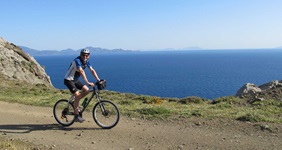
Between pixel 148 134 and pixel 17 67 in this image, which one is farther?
pixel 17 67

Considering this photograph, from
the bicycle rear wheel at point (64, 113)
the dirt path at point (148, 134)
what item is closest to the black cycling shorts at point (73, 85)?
the bicycle rear wheel at point (64, 113)

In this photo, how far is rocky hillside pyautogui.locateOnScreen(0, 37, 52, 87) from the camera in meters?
34.0

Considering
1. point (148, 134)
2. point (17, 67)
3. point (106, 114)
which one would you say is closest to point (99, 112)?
point (106, 114)

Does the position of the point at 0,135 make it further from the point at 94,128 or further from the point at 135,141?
the point at 135,141

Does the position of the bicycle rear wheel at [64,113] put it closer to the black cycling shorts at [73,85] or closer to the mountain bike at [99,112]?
the mountain bike at [99,112]

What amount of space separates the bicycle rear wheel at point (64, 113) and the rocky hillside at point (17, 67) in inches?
944

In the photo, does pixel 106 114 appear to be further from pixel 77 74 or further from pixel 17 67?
pixel 17 67

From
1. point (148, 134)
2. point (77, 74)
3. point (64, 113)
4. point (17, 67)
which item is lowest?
point (148, 134)

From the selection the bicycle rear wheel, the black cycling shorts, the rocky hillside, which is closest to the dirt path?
the bicycle rear wheel

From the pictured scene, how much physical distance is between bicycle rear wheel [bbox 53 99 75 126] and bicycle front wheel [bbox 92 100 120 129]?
96cm

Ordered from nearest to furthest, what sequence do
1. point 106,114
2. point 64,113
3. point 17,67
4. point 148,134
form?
point 148,134
point 106,114
point 64,113
point 17,67

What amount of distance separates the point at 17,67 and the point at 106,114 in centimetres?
2956

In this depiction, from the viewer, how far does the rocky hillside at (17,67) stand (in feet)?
112

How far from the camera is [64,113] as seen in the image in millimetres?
10328
